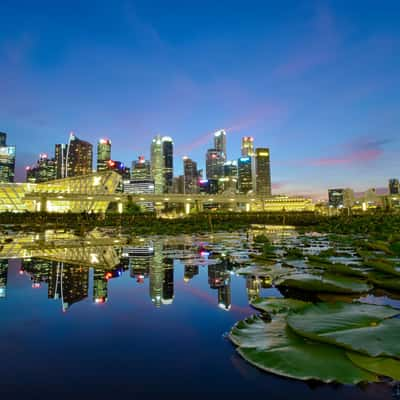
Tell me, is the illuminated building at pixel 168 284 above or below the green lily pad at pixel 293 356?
below

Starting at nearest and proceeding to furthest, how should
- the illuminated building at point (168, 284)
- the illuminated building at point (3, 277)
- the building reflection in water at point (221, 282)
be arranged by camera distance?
the building reflection in water at point (221, 282) < the illuminated building at point (168, 284) < the illuminated building at point (3, 277)

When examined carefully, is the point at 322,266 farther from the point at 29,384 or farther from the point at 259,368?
the point at 29,384

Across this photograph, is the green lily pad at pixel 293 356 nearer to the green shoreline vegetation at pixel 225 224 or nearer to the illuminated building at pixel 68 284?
the illuminated building at pixel 68 284

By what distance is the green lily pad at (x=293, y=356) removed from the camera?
170 cm

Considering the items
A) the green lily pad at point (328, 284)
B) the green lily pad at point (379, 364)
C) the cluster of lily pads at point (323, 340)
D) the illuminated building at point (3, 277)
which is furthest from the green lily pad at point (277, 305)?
the illuminated building at point (3, 277)

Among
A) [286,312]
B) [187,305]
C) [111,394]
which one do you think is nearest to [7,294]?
[187,305]

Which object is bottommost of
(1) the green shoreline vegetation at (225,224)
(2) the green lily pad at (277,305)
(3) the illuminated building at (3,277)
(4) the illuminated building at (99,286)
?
(4) the illuminated building at (99,286)

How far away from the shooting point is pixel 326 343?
2064 millimetres

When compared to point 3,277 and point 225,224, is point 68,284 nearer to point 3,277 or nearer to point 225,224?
point 3,277

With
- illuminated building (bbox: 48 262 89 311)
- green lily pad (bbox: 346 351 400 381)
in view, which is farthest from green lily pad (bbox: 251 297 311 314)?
illuminated building (bbox: 48 262 89 311)

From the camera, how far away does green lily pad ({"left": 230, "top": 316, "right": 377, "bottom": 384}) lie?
1695 mm

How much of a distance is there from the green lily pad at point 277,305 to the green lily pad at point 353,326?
273mm

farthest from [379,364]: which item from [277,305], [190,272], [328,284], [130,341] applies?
[190,272]

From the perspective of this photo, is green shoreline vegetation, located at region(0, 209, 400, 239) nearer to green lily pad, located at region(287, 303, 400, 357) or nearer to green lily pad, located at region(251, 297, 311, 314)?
green lily pad, located at region(251, 297, 311, 314)
